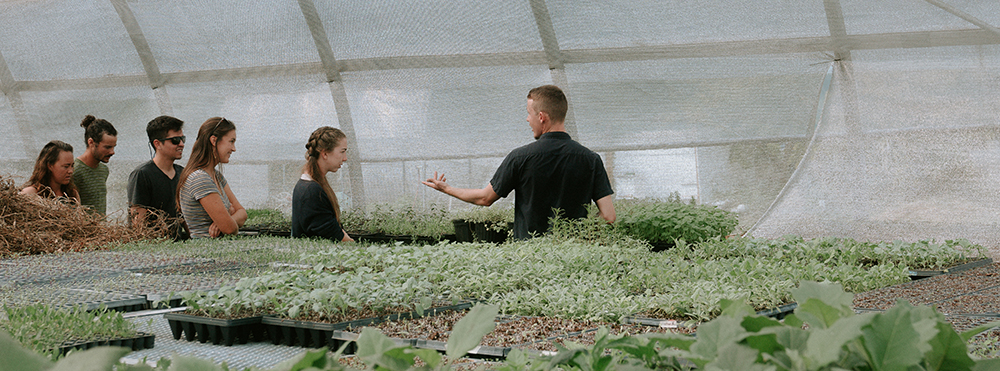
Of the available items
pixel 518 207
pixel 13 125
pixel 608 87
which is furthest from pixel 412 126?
pixel 13 125

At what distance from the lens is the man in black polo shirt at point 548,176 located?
444 cm

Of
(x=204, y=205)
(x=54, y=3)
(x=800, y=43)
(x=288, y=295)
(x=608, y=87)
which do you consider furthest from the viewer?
(x=54, y=3)

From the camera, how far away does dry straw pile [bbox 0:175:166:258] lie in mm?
3938

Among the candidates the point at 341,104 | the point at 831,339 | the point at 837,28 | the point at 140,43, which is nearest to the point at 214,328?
the point at 831,339

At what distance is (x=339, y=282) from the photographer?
2.40m

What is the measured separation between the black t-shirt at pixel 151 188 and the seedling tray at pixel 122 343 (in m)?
3.07

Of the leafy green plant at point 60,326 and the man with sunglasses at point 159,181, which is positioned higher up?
the man with sunglasses at point 159,181

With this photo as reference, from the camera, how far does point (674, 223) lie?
4.70m

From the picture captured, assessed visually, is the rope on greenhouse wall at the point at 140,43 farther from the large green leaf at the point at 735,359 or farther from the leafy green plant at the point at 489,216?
the large green leaf at the point at 735,359

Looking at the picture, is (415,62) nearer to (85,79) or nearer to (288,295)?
(85,79)

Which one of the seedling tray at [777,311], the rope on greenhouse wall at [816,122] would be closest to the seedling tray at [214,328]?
the seedling tray at [777,311]

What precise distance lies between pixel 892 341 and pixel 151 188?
4.94 metres

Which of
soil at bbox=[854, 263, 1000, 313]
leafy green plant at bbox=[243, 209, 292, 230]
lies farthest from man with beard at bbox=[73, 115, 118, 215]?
soil at bbox=[854, 263, 1000, 313]

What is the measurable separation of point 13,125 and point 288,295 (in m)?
9.28
